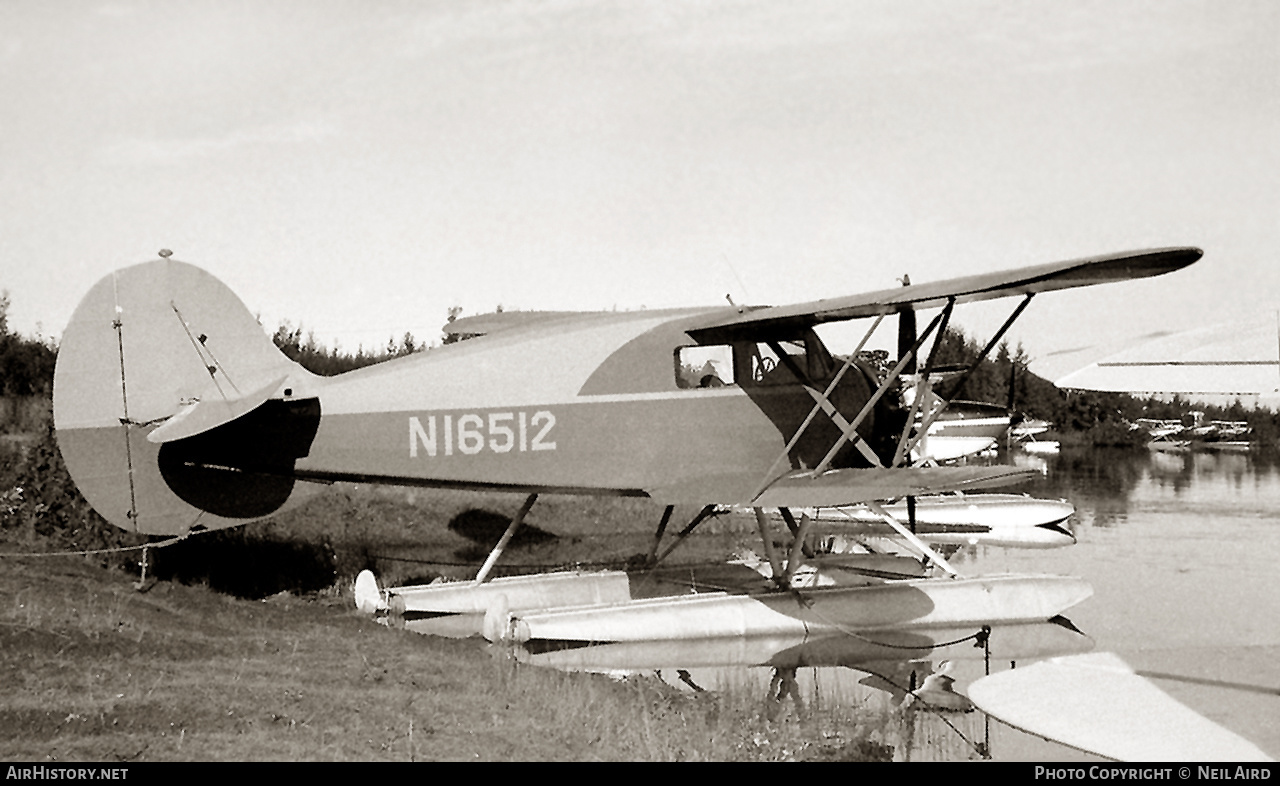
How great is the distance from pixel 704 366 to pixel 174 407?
451cm

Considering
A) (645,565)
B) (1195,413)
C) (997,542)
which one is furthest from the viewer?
(1195,413)

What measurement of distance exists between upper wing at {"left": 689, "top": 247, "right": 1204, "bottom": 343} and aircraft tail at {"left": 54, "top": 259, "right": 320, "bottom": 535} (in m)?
3.71

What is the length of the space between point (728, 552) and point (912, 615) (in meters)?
4.77

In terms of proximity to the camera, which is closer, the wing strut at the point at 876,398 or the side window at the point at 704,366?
the wing strut at the point at 876,398

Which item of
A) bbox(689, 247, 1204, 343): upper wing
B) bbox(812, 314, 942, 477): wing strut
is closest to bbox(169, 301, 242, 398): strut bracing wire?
bbox(689, 247, 1204, 343): upper wing

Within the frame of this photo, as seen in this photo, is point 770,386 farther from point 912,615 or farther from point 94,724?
point 94,724

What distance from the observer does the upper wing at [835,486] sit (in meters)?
8.32

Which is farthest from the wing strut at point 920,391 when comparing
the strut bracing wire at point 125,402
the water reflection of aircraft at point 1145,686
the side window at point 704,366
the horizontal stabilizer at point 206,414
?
the strut bracing wire at point 125,402

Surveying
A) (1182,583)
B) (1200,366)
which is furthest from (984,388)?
(1200,366)

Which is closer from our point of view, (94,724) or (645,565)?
(94,724)

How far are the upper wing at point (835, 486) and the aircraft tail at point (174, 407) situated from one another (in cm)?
326

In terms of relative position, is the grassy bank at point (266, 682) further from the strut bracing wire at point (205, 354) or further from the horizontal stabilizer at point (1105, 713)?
the strut bracing wire at point (205, 354)

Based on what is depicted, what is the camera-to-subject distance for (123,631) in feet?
21.8
